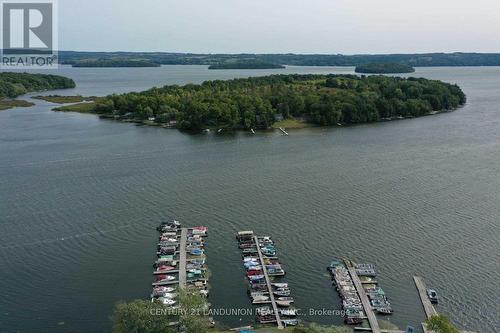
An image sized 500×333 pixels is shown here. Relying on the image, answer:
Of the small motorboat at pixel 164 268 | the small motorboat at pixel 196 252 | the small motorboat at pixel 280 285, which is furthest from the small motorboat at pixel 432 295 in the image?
the small motorboat at pixel 164 268

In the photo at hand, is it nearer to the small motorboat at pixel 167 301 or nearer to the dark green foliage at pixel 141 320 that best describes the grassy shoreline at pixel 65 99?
the small motorboat at pixel 167 301

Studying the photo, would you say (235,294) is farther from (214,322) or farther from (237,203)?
(237,203)

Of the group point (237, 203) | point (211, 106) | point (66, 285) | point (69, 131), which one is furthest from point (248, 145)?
point (66, 285)

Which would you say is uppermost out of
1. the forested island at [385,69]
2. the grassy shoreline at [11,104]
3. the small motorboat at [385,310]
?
the forested island at [385,69]

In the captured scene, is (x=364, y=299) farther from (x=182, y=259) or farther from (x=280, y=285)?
(x=182, y=259)

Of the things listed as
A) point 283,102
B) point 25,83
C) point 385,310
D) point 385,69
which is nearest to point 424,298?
point 385,310

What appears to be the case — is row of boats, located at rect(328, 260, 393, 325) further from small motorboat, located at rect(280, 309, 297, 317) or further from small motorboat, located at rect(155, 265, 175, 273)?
small motorboat, located at rect(155, 265, 175, 273)
